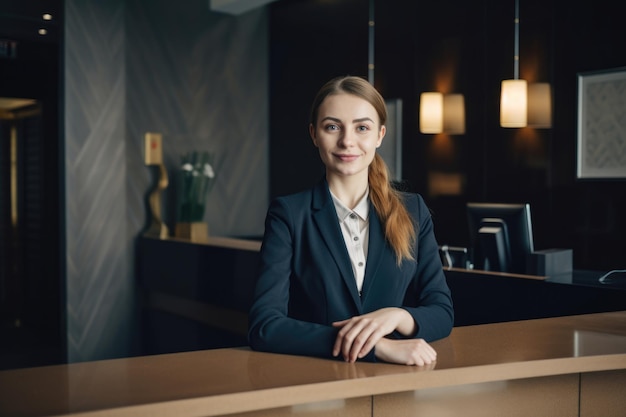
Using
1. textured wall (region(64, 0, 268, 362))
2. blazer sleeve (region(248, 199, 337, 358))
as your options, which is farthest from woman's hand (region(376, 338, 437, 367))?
textured wall (region(64, 0, 268, 362))

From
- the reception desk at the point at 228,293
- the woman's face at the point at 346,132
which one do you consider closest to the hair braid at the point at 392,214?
the woman's face at the point at 346,132

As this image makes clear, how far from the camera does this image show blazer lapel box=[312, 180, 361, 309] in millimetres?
1667

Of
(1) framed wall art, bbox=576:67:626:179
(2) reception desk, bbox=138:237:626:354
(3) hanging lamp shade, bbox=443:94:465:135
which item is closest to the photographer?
(2) reception desk, bbox=138:237:626:354

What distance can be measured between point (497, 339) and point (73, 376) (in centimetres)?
101

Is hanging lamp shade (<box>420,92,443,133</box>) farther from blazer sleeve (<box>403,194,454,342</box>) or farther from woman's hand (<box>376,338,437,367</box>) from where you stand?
woman's hand (<box>376,338,437,367</box>)

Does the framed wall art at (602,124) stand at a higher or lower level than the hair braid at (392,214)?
higher

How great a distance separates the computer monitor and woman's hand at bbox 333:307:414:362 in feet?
6.75

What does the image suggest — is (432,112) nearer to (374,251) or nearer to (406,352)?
(374,251)

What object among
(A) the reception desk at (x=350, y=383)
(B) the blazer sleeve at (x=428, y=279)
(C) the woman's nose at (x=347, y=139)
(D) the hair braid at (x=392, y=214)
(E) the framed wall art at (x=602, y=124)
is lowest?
(A) the reception desk at (x=350, y=383)

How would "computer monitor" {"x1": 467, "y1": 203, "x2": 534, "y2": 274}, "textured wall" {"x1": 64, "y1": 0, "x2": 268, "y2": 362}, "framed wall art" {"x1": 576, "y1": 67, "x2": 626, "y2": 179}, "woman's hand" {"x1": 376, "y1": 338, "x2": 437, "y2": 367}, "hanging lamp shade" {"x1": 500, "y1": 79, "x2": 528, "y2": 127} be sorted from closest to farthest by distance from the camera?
1. "woman's hand" {"x1": 376, "y1": 338, "x2": 437, "y2": 367}
2. "computer monitor" {"x1": 467, "y1": 203, "x2": 534, "y2": 274}
3. "framed wall art" {"x1": 576, "y1": 67, "x2": 626, "y2": 179}
4. "hanging lamp shade" {"x1": 500, "y1": 79, "x2": 528, "y2": 127}
5. "textured wall" {"x1": 64, "y1": 0, "x2": 268, "y2": 362}

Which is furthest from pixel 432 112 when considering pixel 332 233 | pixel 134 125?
pixel 332 233

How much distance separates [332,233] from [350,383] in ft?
1.66

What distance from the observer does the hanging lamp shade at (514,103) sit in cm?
445

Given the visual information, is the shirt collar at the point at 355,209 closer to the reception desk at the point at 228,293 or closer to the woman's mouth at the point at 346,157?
the woman's mouth at the point at 346,157
